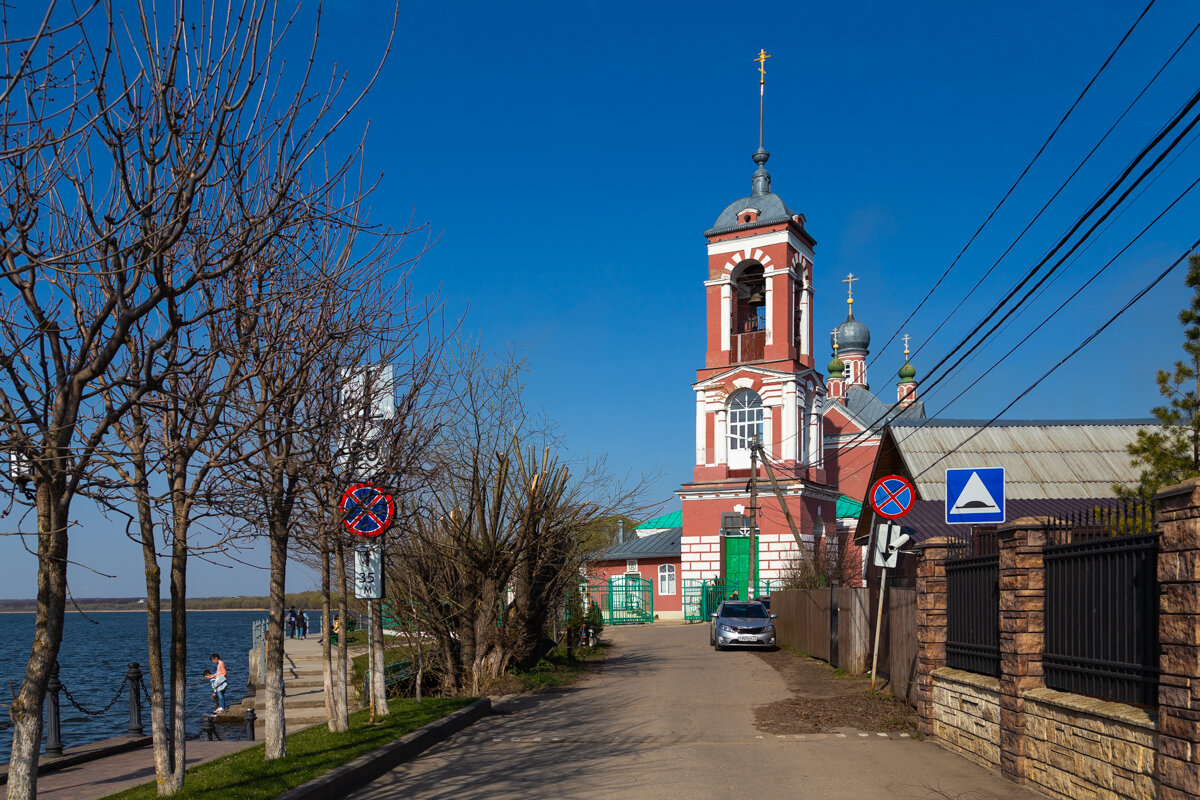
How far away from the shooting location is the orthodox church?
5334 cm

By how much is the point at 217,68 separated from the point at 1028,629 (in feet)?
26.7

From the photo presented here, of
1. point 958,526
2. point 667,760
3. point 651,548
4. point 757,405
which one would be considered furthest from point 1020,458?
point 651,548

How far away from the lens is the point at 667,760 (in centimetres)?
1150

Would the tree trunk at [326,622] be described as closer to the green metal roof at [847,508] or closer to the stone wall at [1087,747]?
the stone wall at [1087,747]

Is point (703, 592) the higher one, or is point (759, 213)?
point (759, 213)

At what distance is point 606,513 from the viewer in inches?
867

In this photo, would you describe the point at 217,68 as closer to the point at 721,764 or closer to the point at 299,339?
the point at 299,339

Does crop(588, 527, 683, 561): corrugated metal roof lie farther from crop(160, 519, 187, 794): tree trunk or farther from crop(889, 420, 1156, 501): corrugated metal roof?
crop(160, 519, 187, 794): tree trunk

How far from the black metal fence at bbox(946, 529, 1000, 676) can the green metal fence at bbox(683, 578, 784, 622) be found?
118 feet

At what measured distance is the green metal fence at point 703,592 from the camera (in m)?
49.2

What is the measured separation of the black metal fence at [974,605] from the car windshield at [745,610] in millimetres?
17489

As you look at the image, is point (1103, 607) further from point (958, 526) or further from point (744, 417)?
point (744, 417)

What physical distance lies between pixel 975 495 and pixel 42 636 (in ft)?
31.5

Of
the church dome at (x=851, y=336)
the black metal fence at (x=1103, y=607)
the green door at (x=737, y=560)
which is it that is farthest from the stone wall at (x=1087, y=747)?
the church dome at (x=851, y=336)
